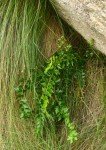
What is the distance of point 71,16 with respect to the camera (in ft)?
4.00

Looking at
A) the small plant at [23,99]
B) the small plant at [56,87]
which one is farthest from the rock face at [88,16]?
the small plant at [23,99]

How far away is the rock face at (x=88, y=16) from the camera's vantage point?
42.3 inches

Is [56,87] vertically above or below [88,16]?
below

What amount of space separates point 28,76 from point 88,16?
0.39 meters

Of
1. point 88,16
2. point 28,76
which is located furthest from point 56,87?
point 88,16

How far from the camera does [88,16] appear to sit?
1.12m

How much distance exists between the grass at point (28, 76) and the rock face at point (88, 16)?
0.58 ft

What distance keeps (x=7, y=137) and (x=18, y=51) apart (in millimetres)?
363

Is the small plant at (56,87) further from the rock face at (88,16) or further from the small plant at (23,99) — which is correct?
the rock face at (88,16)

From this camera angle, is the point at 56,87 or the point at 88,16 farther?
the point at 56,87

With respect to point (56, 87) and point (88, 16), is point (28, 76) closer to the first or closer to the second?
point (56, 87)

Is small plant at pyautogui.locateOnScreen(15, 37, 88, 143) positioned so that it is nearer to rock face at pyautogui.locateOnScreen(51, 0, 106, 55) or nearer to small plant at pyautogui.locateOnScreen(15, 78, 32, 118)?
small plant at pyautogui.locateOnScreen(15, 78, 32, 118)

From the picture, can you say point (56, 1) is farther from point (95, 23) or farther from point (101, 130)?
point (101, 130)

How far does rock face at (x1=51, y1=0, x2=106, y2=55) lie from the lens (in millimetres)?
1074
